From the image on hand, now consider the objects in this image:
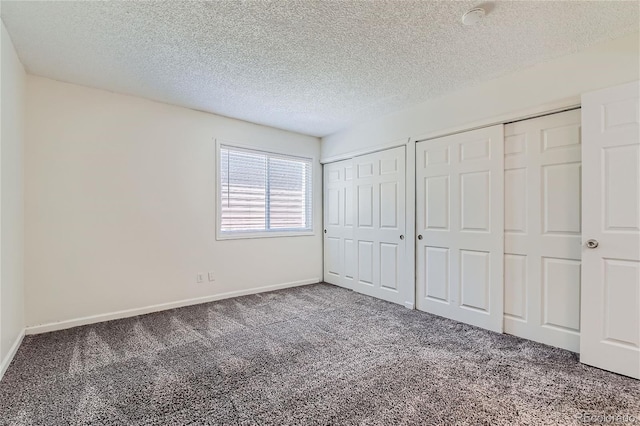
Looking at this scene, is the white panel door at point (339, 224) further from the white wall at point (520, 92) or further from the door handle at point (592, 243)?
the door handle at point (592, 243)

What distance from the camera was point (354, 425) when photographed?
162 cm

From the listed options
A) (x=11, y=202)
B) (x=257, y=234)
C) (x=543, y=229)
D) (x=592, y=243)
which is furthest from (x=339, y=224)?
(x=11, y=202)

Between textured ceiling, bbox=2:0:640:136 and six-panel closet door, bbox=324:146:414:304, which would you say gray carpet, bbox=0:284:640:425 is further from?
textured ceiling, bbox=2:0:640:136

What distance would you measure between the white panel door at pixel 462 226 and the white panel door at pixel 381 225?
269 millimetres

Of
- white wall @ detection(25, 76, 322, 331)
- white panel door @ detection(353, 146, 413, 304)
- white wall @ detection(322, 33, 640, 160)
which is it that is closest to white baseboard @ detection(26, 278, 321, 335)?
white wall @ detection(25, 76, 322, 331)

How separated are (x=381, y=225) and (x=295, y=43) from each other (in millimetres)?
2518

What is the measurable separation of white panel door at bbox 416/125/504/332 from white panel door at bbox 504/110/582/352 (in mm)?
98

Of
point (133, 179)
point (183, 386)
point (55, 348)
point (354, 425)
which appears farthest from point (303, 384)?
point (133, 179)

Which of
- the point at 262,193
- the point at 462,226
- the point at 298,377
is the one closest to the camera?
the point at 298,377

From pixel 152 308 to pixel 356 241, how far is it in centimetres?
274

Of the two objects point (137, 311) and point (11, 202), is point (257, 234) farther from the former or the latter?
point (11, 202)

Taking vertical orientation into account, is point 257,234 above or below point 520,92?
below

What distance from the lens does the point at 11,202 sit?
7.86 ft

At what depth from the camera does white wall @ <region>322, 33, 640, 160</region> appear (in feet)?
7.34
